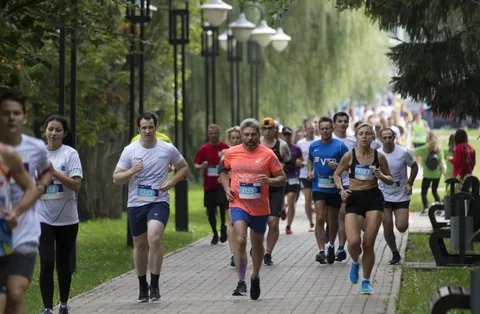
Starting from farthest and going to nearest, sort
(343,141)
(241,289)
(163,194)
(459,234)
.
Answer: (343,141) < (459,234) < (241,289) < (163,194)

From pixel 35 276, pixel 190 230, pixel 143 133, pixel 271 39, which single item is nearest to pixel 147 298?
pixel 143 133

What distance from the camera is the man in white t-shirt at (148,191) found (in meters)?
15.3

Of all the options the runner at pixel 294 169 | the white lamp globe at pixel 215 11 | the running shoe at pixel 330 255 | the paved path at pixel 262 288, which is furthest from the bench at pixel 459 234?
the white lamp globe at pixel 215 11

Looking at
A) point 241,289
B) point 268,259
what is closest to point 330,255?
point 268,259

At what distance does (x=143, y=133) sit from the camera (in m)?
15.4

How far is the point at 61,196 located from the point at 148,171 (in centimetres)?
193

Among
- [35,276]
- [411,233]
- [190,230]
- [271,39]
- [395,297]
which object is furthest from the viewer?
[271,39]

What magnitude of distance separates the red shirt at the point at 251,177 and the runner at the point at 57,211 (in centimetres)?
235

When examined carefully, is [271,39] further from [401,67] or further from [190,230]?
[401,67]

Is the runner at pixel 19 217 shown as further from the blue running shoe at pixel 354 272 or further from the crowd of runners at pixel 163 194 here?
the blue running shoe at pixel 354 272

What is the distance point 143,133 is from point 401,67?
5.74 m

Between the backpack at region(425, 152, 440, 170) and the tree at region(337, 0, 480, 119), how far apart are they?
1223 cm

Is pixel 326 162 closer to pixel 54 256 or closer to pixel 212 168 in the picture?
pixel 212 168

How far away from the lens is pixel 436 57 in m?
20.1
